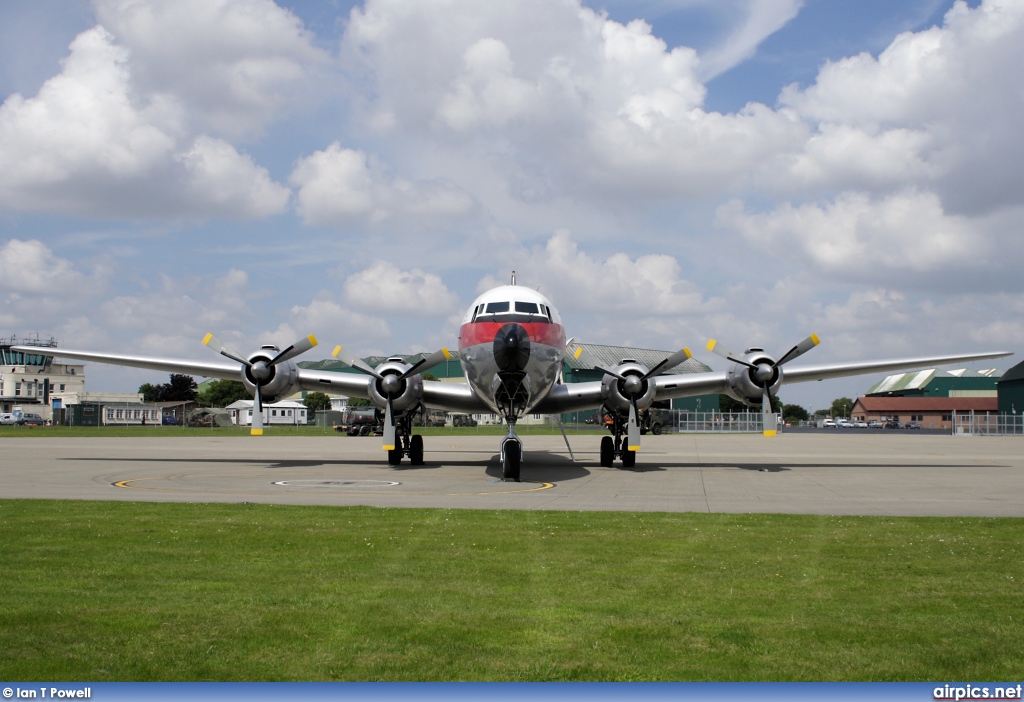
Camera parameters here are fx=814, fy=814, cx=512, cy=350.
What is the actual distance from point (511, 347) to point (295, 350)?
31.1ft

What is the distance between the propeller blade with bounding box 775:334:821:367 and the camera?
25375mm

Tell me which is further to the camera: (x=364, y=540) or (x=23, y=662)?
(x=364, y=540)

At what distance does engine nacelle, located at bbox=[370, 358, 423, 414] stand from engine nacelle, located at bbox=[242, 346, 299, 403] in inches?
120

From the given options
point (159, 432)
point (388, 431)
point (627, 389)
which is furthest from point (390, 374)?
point (159, 432)

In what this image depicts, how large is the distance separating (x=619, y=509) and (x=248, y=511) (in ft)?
20.7

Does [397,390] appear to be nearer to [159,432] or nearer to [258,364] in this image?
[258,364]

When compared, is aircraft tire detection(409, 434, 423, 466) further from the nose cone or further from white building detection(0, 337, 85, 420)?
white building detection(0, 337, 85, 420)

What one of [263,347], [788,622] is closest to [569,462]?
[263,347]

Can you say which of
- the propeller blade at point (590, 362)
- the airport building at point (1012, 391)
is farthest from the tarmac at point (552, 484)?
the airport building at point (1012, 391)

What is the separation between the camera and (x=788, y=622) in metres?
6.52

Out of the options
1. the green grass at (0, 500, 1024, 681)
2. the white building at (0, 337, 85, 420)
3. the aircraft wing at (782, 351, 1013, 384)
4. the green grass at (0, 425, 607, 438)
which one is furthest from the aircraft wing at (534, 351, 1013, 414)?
the white building at (0, 337, 85, 420)

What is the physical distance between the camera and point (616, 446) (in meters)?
27.2

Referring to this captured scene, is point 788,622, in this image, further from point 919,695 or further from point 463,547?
point 463,547

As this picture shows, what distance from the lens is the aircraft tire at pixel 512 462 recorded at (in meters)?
20.5
